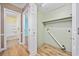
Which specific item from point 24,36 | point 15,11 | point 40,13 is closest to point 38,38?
point 24,36

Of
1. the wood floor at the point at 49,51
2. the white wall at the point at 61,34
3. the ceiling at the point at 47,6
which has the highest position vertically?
the ceiling at the point at 47,6

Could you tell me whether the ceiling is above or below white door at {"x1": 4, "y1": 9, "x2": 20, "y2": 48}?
above

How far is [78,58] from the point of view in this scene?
1.06m

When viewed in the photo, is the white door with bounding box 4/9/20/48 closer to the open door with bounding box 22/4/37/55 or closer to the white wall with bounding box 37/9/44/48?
the open door with bounding box 22/4/37/55

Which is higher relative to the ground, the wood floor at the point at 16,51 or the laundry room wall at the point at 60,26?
the laundry room wall at the point at 60,26

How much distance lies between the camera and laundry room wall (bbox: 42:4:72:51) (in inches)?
42.1

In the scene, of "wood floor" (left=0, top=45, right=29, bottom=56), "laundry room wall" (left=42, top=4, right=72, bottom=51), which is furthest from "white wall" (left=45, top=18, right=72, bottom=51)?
"wood floor" (left=0, top=45, right=29, bottom=56)

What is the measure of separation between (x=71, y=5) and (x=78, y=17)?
15cm

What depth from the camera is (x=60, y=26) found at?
44.0 inches

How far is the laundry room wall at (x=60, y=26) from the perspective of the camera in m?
1.07

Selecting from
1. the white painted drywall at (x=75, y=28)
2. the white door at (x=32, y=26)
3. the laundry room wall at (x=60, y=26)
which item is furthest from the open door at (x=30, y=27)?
the white painted drywall at (x=75, y=28)

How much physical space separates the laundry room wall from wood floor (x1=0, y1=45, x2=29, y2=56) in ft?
0.86

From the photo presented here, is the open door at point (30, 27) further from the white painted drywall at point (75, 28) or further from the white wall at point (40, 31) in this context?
the white painted drywall at point (75, 28)

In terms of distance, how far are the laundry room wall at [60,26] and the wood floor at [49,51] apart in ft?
0.15
